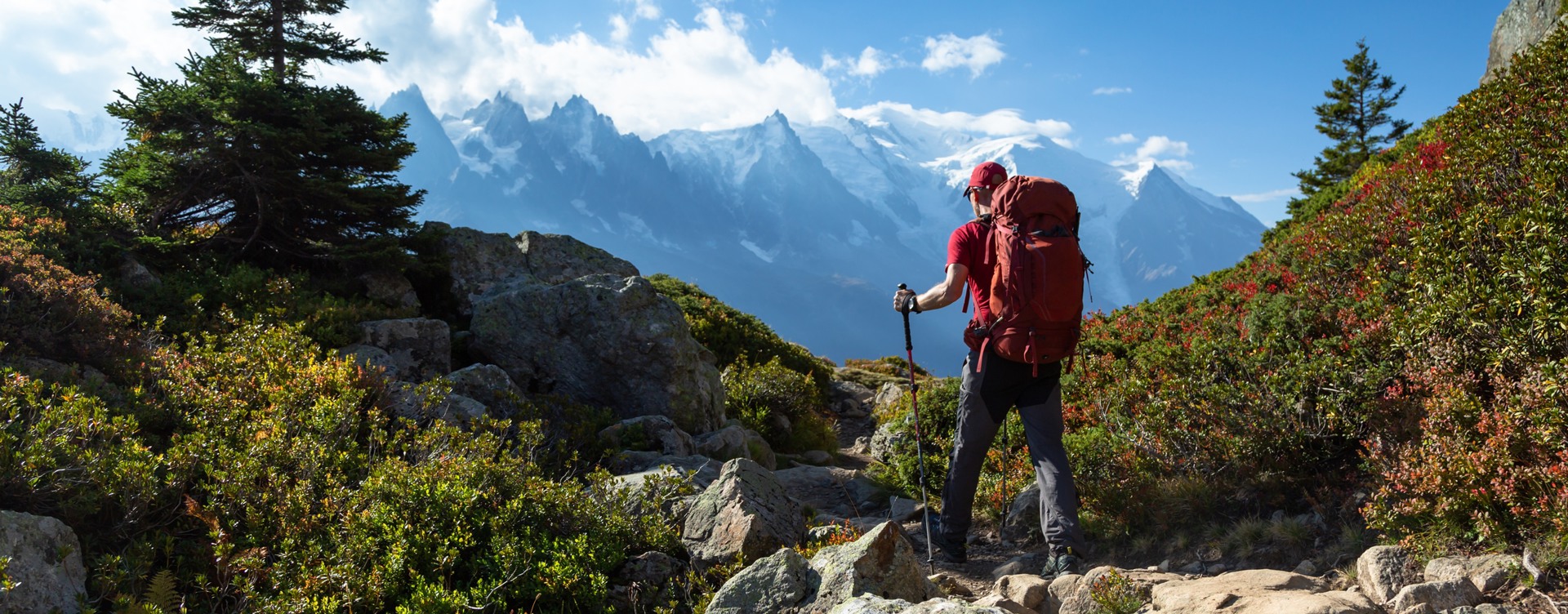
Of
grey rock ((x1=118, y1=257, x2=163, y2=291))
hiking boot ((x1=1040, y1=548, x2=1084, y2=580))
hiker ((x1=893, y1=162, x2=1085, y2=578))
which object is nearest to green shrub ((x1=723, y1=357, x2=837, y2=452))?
hiker ((x1=893, y1=162, x2=1085, y2=578))

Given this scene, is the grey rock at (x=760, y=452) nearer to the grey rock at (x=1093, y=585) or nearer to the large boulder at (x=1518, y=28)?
the grey rock at (x=1093, y=585)

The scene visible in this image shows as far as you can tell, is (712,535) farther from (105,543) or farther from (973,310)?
(105,543)

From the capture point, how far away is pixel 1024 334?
536 cm

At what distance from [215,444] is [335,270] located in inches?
261

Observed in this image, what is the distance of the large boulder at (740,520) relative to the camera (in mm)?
5184

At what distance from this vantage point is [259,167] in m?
11.1

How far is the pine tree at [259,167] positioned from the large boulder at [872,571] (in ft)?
31.5

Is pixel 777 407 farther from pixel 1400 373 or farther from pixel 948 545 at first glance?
pixel 1400 373

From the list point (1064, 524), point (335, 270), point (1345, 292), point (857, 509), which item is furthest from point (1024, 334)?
point (335, 270)

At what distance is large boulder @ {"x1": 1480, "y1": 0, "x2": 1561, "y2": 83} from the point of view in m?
15.0

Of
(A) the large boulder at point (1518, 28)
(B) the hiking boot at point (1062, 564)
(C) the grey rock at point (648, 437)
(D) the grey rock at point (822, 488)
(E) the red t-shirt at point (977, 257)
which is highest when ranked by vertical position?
(A) the large boulder at point (1518, 28)

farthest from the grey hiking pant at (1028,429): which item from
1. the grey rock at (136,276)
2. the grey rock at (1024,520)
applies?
the grey rock at (136,276)

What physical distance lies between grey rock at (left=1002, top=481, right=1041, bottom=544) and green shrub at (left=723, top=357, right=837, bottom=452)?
571 cm

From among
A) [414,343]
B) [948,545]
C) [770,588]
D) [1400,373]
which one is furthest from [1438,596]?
[414,343]
